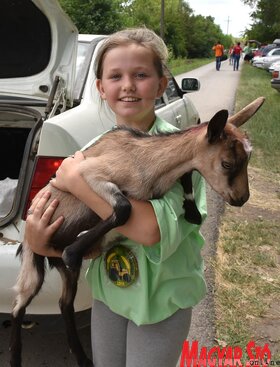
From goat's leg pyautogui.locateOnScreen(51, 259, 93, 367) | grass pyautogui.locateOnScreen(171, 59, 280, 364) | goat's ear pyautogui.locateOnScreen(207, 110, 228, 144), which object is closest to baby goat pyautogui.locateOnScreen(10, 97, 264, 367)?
goat's ear pyautogui.locateOnScreen(207, 110, 228, 144)

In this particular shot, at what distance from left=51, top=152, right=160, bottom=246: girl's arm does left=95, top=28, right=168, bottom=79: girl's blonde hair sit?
51cm

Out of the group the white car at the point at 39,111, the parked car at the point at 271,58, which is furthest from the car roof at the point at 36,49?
the parked car at the point at 271,58

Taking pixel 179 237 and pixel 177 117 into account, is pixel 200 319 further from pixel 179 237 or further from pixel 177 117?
pixel 177 117

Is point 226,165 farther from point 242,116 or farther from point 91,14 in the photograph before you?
point 91,14

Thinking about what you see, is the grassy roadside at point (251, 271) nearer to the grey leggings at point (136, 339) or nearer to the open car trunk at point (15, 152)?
the grey leggings at point (136, 339)

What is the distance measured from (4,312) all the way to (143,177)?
1.30m

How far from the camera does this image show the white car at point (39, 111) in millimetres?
2377

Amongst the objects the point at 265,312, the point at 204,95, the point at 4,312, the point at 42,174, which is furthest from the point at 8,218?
the point at 204,95

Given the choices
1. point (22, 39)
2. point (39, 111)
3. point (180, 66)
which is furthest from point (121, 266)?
point (180, 66)

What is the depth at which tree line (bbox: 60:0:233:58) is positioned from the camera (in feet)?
58.2

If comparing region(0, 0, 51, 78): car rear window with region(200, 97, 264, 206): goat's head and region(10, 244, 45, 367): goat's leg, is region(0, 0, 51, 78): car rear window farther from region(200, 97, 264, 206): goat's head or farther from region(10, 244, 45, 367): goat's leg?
region(200, 97, 264, 206): goat's head

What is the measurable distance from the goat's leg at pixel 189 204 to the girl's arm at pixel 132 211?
15 cm

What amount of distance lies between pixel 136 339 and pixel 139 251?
1.06 ft

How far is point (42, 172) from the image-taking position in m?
2.42
